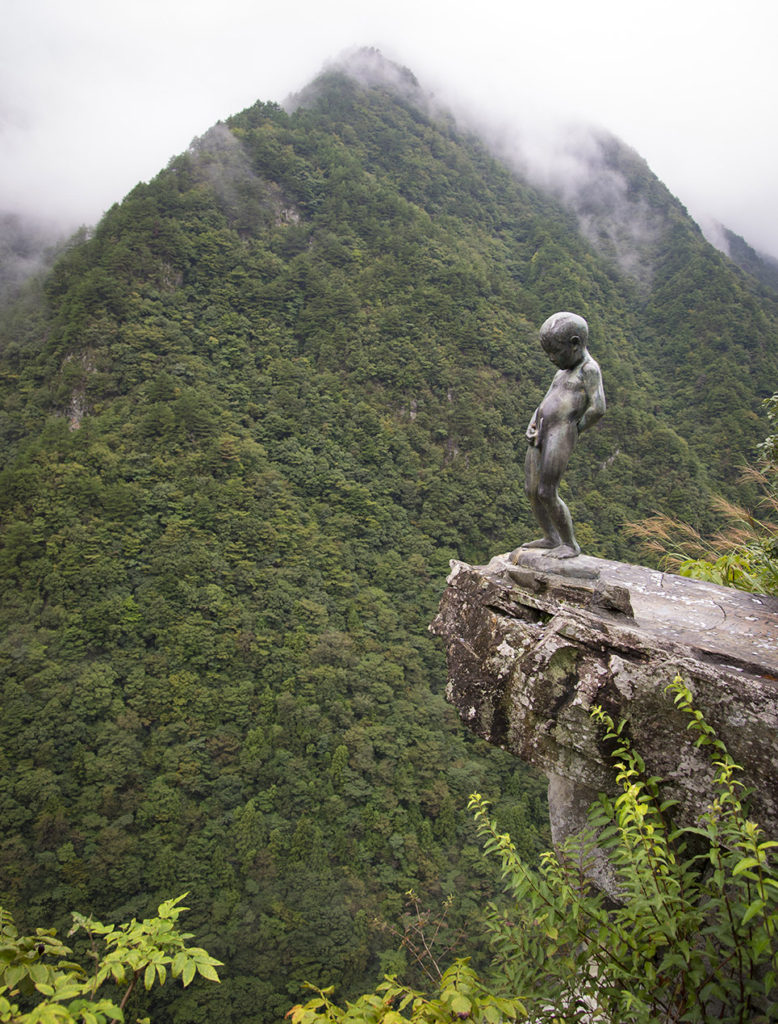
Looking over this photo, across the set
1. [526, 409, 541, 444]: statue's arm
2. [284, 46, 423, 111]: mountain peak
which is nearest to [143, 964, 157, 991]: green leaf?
[526, 409, 541, 444]: statue's arm

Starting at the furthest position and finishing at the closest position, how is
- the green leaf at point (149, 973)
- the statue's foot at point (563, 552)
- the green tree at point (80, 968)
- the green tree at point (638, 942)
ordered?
1. the statue's foot at point (563, 552)
2. the green tree at point (638, 942)
3. the green leaf at point (149, 973)
4. the green tree at point (80, 968)

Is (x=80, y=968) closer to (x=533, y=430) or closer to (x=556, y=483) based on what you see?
(x=556, y=483)

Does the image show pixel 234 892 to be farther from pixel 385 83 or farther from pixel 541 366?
pixel 385 83

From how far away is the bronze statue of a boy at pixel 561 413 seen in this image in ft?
14.4

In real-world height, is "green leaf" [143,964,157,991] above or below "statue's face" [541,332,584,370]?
below

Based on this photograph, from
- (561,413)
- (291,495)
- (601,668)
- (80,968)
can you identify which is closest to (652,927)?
(601,668)

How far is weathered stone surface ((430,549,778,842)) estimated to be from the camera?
2824 mm

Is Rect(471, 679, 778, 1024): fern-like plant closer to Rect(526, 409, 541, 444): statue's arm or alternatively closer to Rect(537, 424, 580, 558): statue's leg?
Rect(537, 424, 580, 558): statue's leg

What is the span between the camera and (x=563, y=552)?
450cm

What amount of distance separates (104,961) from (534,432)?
4.00m

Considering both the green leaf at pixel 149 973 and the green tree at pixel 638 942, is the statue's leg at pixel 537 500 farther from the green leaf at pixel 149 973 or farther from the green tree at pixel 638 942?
the green leaf at pixel 149 973

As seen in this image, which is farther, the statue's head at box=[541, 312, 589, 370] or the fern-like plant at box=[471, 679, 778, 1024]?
the statue's head at box=[541, 312, 589, 370]

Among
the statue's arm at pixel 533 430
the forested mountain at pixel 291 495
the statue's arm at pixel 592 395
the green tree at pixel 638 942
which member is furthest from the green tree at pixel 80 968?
the forested mountain at pixel 291 495

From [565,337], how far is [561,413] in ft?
1.89
